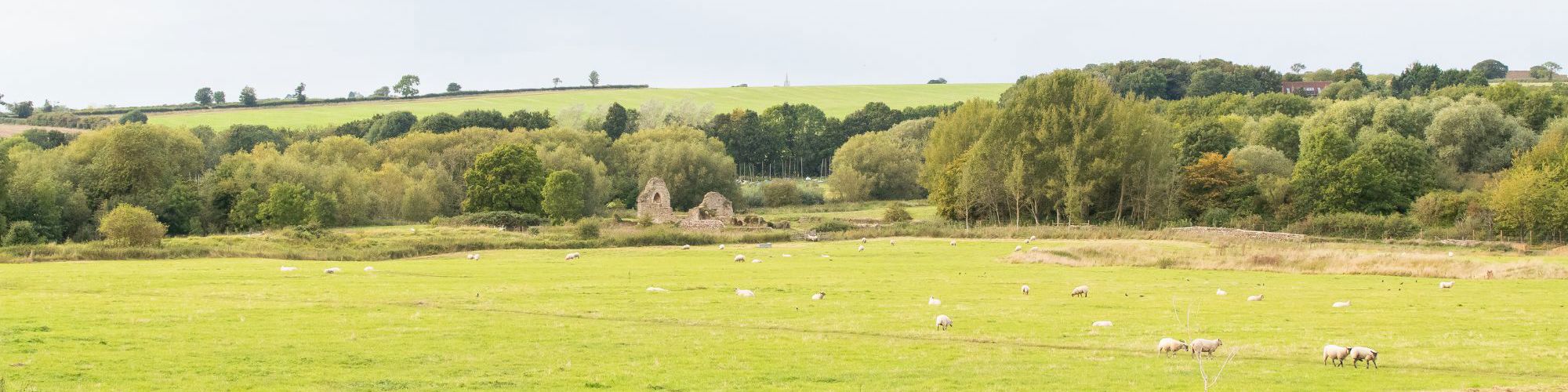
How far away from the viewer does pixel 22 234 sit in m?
67.3

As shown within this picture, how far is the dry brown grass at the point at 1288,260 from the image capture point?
1679 inches

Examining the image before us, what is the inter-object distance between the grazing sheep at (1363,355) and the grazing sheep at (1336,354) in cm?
13

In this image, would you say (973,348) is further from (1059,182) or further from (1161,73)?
(1161,73)

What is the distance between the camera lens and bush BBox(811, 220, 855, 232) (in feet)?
261

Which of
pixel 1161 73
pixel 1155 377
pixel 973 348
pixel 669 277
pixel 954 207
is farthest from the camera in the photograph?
pixel 1161 73

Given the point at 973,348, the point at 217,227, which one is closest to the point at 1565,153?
the point at 973,348

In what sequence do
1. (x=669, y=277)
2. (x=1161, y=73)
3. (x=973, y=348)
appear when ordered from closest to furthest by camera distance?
1. (x=973, y=348)
2. (x=669, y=277)
3. (x=1161, y=73)

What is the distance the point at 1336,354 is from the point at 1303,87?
154m

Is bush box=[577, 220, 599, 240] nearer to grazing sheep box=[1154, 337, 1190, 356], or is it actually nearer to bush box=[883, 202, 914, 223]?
bush box=[883, 202, 914, 223]

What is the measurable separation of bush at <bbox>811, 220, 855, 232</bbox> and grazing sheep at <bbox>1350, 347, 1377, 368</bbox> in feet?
189

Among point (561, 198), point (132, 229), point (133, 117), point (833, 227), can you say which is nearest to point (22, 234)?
point (132, 229)

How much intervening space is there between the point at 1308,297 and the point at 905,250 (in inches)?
1077

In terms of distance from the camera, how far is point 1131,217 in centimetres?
8031

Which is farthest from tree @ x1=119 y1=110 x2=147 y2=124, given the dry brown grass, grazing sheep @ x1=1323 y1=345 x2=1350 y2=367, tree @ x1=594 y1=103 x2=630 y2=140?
grazing sheep @ x1=1323 y1=345 x2=1350 y2=367
